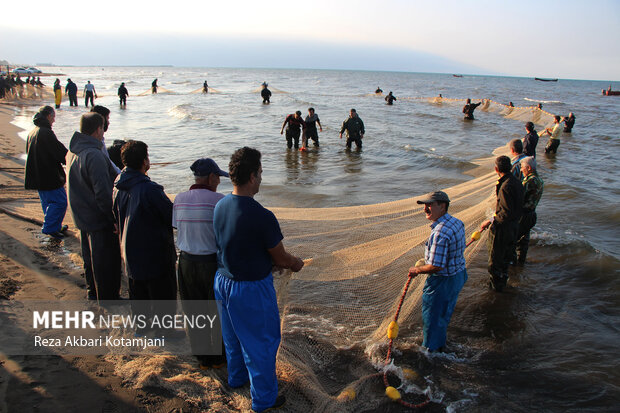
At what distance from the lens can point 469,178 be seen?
1139cm

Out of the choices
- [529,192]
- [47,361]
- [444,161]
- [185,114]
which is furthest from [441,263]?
Result: [185,114]

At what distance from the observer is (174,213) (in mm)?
2865

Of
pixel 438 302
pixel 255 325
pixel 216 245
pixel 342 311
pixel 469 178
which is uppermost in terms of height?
pixel 216 245

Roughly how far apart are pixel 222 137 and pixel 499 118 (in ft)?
64.9

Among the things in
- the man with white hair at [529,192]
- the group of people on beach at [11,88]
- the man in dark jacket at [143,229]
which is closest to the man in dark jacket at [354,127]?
the man with white hair at [529,192]

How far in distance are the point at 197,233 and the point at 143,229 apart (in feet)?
1.94

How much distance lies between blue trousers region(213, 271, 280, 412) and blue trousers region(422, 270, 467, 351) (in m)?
1.45

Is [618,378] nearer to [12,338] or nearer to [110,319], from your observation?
[110,319]

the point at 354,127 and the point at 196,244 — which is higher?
the point at 354,127

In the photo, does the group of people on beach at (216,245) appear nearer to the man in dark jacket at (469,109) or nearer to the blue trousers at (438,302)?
the blue trousers at (438,302)

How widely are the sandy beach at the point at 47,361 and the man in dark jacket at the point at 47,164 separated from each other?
50 centimetres

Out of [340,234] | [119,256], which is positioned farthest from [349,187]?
[119,256]

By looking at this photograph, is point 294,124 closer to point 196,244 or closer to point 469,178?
point 469,178

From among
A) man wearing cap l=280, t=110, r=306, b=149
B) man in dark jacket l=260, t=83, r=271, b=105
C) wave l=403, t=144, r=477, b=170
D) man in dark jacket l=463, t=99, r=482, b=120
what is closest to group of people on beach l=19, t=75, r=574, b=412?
wave l=403, t=144, r=477, b=170
